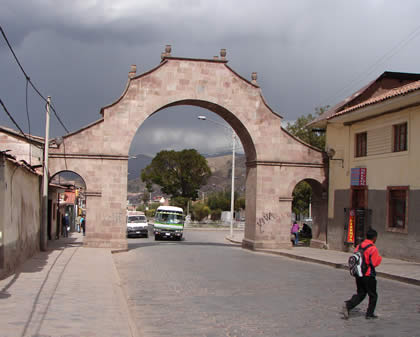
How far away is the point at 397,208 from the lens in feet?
69.2

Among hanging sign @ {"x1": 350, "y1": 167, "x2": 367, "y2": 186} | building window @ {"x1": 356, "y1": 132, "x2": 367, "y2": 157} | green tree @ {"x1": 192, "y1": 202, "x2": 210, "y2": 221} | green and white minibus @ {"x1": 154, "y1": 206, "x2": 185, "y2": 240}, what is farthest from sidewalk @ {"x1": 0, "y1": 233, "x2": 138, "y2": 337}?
green tree @ {"x1": 192, "y1": 202, "x2": 210, "y2": 221}

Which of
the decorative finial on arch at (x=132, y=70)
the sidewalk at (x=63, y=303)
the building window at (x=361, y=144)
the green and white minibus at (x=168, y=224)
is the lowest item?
the green and white minibus at (x=168, y=224)

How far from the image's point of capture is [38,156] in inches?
941

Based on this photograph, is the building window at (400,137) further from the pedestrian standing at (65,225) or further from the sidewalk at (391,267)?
the pedestrian standing at (65,225)

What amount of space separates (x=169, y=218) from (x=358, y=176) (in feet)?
57.7

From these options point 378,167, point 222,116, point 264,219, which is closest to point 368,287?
point 378,167

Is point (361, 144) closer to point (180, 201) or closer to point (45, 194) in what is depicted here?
point (45, 194)

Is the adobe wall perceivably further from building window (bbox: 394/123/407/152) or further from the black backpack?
building window (bbox: 394/123/407/152)

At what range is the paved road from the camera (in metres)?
8.32

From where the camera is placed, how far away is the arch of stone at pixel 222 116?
25.0m

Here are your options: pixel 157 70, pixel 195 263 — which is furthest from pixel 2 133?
pixel 195 263

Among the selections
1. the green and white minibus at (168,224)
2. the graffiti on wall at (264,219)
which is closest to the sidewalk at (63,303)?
the graffiti on wall at (264,219)

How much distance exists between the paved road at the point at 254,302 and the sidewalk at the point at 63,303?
0.48 metres

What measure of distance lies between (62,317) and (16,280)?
4264mm
